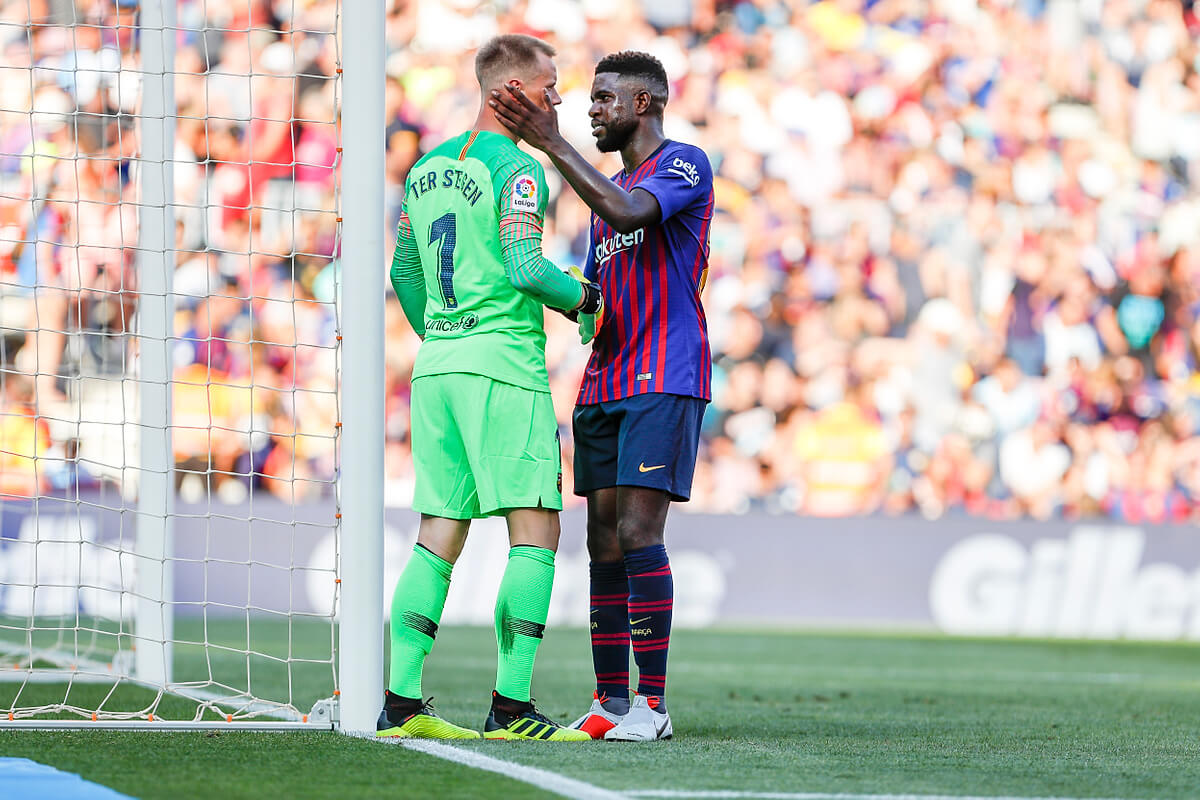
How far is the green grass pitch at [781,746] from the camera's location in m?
3.06

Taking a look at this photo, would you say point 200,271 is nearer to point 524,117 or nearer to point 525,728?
point 524,117

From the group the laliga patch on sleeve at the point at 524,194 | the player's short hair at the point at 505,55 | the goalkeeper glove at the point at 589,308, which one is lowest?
the goalkeeper glove at the point at 589,308

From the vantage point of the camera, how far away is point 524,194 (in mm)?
3826

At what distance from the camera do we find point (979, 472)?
12.8 meters

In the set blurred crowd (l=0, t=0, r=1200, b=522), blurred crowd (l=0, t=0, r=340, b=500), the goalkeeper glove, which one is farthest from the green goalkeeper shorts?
blurred crowd (l=0, t=0, r=1200, b=522)

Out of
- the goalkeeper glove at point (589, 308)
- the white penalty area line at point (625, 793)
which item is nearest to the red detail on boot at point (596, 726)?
the white penalty area line at point (625, 793)

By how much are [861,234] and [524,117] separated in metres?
10.3

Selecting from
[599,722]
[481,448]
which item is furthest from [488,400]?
[599,722]

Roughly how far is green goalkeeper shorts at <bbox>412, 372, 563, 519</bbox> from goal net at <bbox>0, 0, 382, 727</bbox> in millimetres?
379


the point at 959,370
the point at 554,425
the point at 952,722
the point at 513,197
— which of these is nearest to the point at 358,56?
the point at 513,197

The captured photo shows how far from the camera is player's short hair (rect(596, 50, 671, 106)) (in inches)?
165

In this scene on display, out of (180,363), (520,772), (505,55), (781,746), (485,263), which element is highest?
(505,55)

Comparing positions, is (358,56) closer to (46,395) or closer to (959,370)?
(46,395)

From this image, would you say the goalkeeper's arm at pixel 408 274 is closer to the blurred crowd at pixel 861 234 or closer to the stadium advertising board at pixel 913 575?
the stadium advertising board at pixel 913 575
